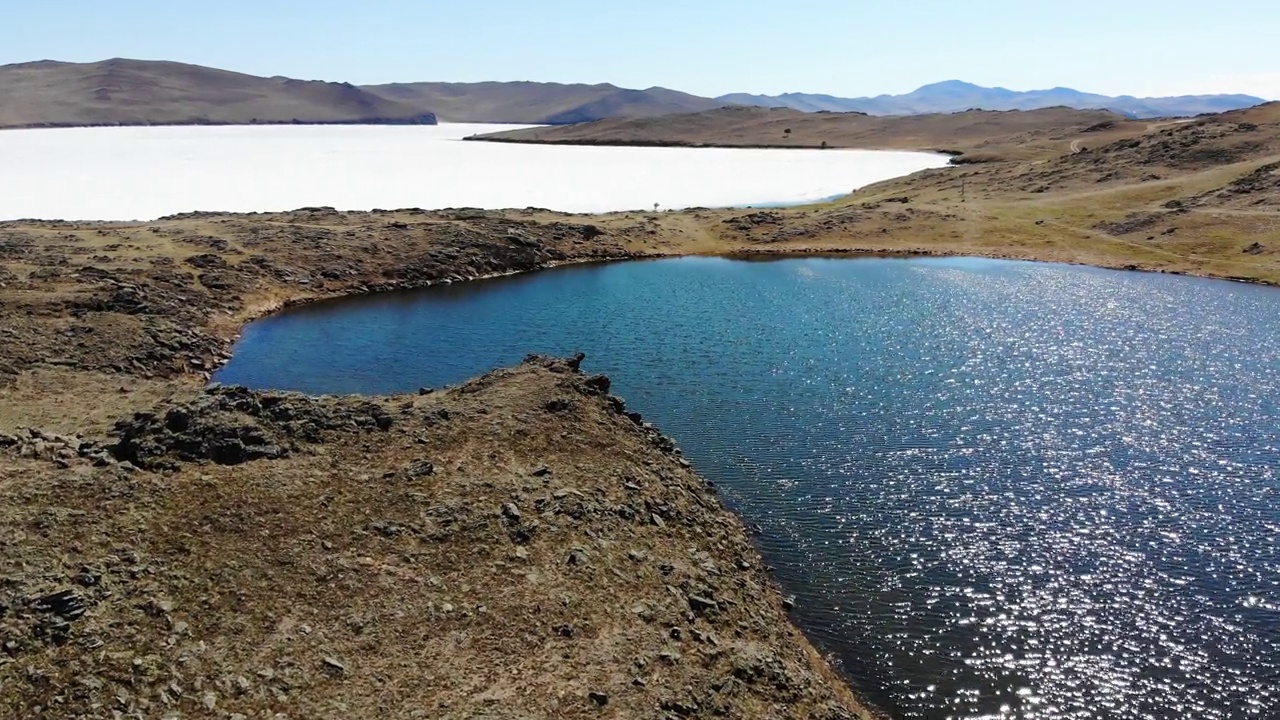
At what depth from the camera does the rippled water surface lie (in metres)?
27.3

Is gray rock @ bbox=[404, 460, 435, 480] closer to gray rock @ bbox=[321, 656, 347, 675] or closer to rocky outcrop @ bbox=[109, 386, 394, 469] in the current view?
rocky outcrop @ bbox=[109, 386, 394, 469]

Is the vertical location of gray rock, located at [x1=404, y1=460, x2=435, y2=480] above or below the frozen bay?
below

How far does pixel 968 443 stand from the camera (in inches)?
1714

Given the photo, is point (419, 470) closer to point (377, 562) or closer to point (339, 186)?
point (377, 562)

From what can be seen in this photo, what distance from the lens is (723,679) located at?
933 inches

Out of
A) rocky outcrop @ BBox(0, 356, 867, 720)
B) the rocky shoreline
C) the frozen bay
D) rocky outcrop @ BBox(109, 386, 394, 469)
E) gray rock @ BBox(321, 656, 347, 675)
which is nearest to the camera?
rocky outcrop @ BBox(0, 356, 867, 720)

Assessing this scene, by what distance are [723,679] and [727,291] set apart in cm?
6304

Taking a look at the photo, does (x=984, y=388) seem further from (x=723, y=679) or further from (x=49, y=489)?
(x=49, y=489)

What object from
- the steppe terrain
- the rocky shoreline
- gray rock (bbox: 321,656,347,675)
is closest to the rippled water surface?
the steppe terrain

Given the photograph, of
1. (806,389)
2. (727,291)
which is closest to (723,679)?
(806,389)

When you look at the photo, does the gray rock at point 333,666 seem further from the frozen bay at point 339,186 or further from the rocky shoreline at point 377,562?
the frozen bay at point 339,186

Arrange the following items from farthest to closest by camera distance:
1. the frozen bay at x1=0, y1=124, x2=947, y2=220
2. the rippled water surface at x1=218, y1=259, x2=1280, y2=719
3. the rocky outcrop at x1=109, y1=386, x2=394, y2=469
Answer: the frozen bay at x1=0, y1=124, x2=947, y2=220 → the rocky outcrop at x1=109, y1=386, x2=394, y2=469 → the rippled water surface at x1=218, y1=259, x2=1280, y2=719

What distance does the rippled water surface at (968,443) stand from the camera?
27.3m

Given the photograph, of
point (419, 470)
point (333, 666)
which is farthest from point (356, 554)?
point (419, 470)
